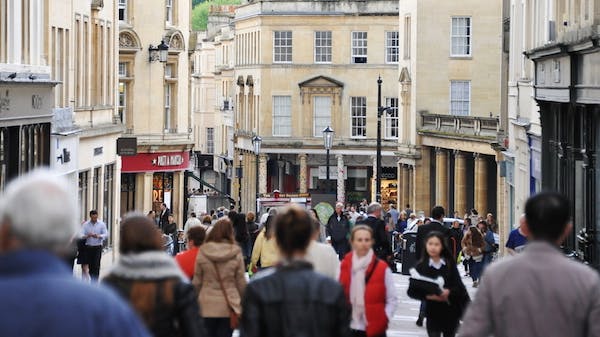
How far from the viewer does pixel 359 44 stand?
88062 mm

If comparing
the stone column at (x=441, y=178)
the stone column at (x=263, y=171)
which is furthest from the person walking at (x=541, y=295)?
the stone column at (x=263, y=171)

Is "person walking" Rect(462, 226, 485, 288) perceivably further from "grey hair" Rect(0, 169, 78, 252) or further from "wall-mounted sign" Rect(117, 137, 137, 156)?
"grey hair" Rect(0, 169, 78, 252)

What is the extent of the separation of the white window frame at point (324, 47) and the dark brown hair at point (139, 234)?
78.5 m

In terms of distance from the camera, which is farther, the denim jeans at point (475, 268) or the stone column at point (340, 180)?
the stone column at point (340, 180)

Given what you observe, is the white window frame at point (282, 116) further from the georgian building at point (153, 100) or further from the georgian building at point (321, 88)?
the georgian building at point (153, 100)

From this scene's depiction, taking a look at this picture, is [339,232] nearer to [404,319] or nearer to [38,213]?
[404,319]

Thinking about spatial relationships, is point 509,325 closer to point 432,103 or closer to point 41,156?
point 41,156

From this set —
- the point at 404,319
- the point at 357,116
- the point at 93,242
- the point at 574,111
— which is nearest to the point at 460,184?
the point at 357,116

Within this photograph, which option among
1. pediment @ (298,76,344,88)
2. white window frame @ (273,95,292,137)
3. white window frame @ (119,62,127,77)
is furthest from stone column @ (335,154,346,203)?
white window frame @ (119,62,127,77)

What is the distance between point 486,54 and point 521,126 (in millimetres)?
29113

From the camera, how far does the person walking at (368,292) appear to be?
1357cm

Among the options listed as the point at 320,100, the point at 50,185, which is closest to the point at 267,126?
the point at 320,100

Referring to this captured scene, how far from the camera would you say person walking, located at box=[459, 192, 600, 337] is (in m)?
8.80

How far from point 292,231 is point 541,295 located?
4.76 feet
